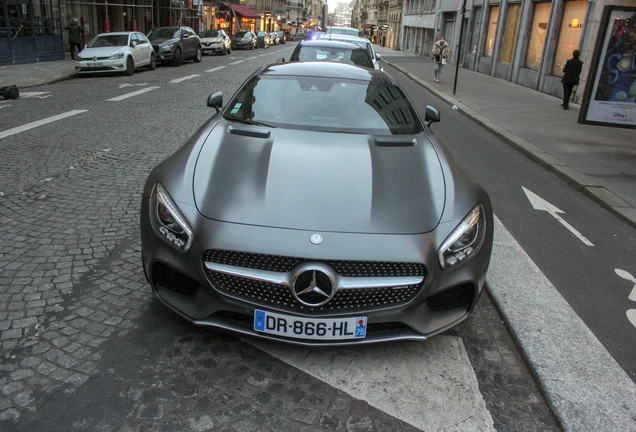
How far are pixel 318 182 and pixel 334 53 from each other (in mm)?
7982

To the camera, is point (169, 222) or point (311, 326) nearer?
point (311, 326)

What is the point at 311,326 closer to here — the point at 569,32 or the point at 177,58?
the point at 569,32

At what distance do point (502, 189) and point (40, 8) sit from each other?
20.8 metres

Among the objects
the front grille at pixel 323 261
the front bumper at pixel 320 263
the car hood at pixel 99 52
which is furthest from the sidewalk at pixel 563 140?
the car hood at pixel 99 52

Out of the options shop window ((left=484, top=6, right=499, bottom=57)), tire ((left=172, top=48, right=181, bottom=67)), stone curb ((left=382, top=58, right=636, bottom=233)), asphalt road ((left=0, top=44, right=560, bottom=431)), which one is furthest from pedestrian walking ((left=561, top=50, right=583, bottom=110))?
tire ((left=172, top=48, right=181, bottom=67))

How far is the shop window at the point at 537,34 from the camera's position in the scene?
62.4 ft

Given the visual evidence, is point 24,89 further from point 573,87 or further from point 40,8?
point 573,87

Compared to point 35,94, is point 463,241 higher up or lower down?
higher up

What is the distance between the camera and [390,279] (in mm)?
2701

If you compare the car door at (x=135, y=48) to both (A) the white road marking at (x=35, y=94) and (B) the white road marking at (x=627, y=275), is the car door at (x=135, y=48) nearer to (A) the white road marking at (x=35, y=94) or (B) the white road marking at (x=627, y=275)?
(A) the white road marking at (x=35, y=94)

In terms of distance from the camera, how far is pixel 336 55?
10.4 meters

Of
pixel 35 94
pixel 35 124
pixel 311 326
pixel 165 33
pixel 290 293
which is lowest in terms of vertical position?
pixel 35 94

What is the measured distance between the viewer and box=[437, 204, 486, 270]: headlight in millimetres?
2795

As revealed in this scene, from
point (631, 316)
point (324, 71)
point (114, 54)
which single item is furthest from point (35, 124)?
point (114, 54)
